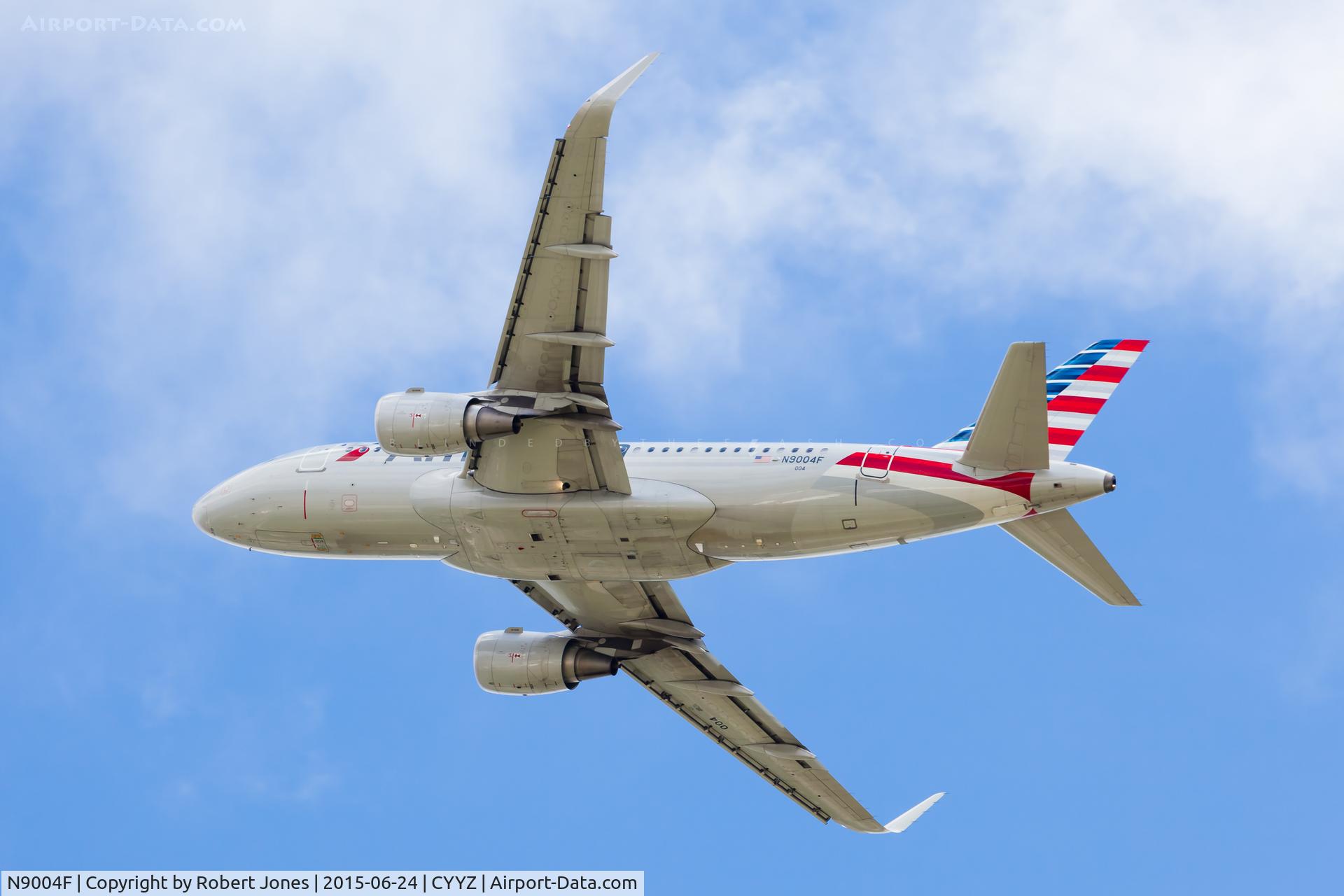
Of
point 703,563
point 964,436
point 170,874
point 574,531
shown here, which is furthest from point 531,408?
point 170,874

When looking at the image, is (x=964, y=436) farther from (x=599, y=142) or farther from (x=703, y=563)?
(x=599, y=142)

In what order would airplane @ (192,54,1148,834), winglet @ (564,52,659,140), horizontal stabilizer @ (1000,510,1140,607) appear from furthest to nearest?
1. horizontal stabilizer @ (1000,510,1140,607)
2. airplane @ (192,54,1148,834)
3. winglet @ (564,52,659,140)

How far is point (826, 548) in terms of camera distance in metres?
31.9

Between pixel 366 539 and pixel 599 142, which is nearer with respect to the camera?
pixel 599 142

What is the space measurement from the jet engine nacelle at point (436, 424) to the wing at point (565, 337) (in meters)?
0.43

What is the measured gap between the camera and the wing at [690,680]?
3853 centimetres

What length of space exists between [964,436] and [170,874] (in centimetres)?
1912

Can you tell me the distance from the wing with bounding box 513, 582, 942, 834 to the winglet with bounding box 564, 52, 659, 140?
46.0 feet

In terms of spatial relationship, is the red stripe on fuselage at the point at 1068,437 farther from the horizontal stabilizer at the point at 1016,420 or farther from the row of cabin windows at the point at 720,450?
the row of cabin windows at the point at 720,450

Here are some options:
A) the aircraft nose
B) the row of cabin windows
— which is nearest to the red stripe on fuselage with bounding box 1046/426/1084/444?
the row of cabin windows

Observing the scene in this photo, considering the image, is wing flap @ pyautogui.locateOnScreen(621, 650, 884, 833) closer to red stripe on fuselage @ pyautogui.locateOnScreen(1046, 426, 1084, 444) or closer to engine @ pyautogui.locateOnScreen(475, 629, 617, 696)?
engine @ pyautogui.locateOnScreen(475, 629, 617, 696)

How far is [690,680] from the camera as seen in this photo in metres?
39.2

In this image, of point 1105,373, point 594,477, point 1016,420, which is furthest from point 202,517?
point 1105,373

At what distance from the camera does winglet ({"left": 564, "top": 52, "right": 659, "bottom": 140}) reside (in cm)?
2672
